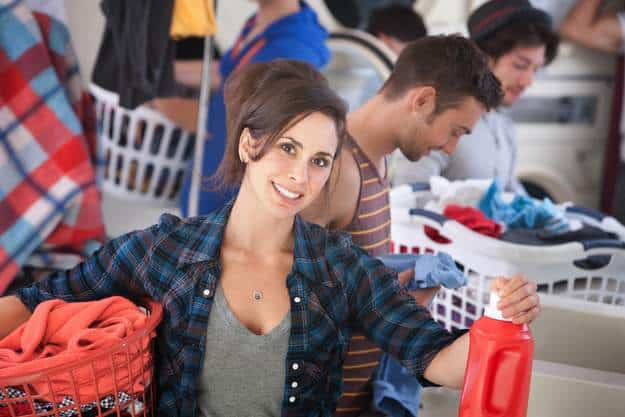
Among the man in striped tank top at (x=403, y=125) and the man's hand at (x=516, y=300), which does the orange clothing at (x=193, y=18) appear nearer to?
the man in striped tank top at (x=403, y=125)

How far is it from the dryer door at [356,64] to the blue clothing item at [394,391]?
2.18 ft

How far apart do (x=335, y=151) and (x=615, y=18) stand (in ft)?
4.06

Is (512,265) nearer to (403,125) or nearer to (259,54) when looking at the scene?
(403,125)

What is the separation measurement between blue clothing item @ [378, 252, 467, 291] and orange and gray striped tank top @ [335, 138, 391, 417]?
65mm

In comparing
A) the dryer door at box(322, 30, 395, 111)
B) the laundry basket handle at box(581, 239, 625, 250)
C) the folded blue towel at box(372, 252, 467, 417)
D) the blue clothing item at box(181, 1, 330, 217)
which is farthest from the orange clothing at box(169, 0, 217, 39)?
the laundry basket handle at box(581, 239, 625, 250)

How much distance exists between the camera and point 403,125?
54.8 inches

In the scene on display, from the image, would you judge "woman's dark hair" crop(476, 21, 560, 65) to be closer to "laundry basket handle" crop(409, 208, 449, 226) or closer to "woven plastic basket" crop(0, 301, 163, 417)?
"laundry basket handle" crop(409, 208, 449, 226)

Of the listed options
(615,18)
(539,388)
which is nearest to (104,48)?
(539,388)

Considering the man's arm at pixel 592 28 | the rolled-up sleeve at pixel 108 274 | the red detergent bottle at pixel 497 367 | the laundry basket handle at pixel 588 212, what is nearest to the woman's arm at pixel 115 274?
the rolled-up sleeve at pixel 108 274

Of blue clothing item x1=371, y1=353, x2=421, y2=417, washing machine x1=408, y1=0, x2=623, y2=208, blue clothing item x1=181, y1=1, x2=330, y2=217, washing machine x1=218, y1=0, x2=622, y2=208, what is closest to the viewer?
blue clothing item x1=371, y1=353, x2=421, y2=417

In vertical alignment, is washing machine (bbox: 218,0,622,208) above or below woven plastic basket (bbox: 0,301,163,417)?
above

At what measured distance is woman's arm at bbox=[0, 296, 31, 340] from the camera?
1.15 m

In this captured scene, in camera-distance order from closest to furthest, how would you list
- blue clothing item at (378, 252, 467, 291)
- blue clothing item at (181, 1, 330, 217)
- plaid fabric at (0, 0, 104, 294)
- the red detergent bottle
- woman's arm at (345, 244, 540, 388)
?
1. the red detergent bottle
2. woman's arm at (345, 244, 540, 388)
3. blue clothing item at (378, 252, 467, 291)
4. plaid fabric at (0, 0, 104, 294)
5. blue clothing item at (181, 1, 330, 217)

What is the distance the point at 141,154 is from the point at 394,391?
3.06 ft
